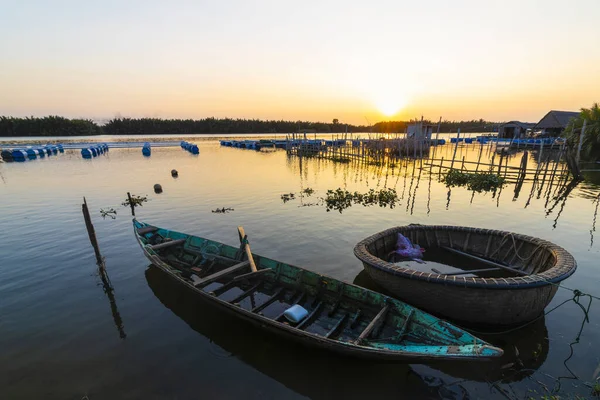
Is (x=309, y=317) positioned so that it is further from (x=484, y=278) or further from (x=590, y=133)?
(x=590, y=133)

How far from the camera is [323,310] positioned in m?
6.20

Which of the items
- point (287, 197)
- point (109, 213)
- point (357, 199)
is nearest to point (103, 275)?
point (109, 213)

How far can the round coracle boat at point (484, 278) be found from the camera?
17.5 ft

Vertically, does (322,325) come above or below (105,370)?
above

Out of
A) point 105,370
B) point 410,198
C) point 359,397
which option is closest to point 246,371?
point 359,397

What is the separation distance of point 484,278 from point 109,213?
17.0 metres

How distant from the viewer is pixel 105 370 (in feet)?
17.6

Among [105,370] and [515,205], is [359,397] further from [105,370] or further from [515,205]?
[515,205]

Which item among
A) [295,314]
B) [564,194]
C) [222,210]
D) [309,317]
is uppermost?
[295,314]

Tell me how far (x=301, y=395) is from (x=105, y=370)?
3.89 m

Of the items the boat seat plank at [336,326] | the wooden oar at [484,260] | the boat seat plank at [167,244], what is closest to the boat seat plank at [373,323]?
the boat seat plank at [336,326]

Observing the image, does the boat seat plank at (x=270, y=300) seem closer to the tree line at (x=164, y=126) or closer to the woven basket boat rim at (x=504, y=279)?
the woven basket boat rim at (x=504, y=279)

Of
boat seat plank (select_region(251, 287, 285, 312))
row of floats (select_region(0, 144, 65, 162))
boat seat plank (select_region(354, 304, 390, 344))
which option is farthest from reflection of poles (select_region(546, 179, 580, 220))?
row of floats (select_region(0, 144, 65, 162))

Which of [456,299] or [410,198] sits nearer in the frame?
[456,299]
